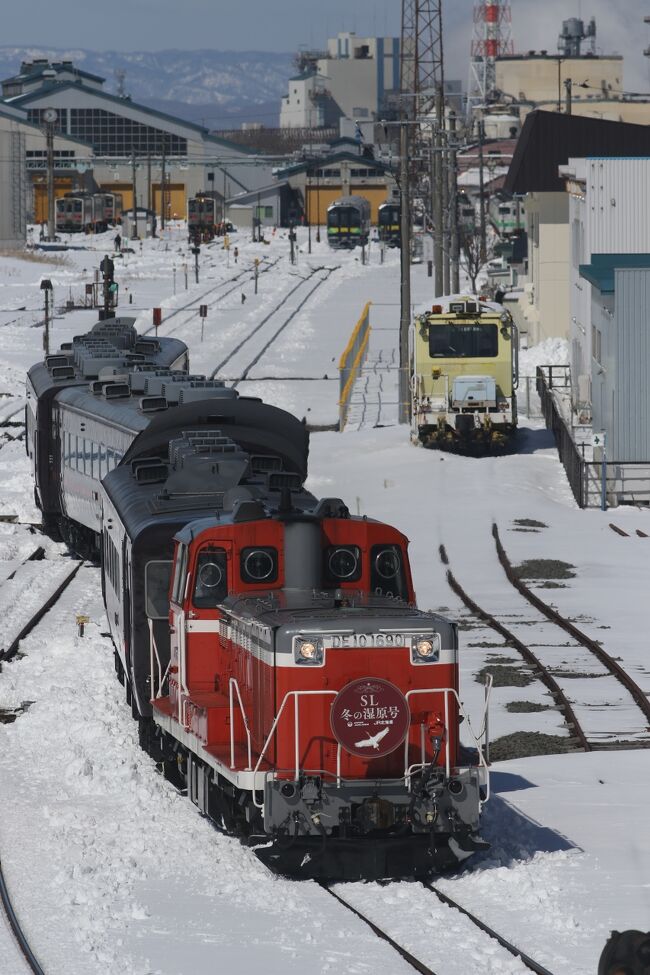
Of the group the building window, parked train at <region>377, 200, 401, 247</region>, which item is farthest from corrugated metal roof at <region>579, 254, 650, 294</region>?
the building window

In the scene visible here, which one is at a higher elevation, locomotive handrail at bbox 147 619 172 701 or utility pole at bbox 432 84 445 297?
utility pole at bbox 432 84 445 297

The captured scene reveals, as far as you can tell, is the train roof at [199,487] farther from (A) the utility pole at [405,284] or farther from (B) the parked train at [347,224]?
(B) the parked train at [347,224]

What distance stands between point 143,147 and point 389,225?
5016cm

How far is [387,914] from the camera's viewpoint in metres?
11.8

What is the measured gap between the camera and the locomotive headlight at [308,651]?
12.2m

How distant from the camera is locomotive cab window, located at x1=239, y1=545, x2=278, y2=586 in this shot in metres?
13.4

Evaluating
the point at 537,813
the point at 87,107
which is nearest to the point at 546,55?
the point at 87,107

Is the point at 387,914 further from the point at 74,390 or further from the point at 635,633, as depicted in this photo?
the point at 74,390

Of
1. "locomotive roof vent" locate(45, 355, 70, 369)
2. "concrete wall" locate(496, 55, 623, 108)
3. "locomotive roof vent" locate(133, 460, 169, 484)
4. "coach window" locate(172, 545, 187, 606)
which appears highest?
"concrete wall" locate(496, 55, 623, 108)

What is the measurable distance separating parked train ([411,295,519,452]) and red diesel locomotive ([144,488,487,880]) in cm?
2690

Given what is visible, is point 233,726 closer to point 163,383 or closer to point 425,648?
point 425,648

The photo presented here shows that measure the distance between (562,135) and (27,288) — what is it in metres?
37.4

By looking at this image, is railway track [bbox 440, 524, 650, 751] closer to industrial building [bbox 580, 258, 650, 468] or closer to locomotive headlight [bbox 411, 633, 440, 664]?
locomotive headlight [bbox 411, 633, 440, 664]

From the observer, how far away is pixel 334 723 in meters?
12.2
